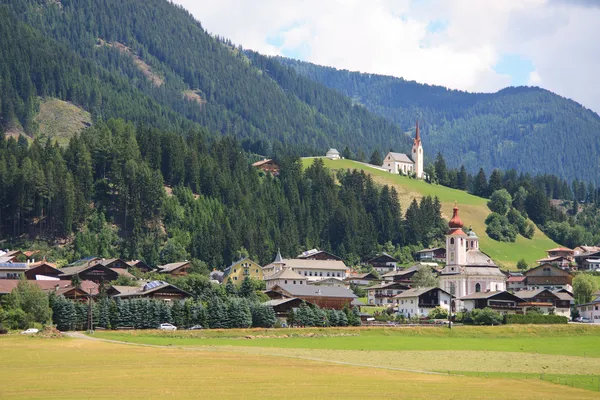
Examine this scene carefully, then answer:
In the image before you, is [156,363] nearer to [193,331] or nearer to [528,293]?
[193,331]

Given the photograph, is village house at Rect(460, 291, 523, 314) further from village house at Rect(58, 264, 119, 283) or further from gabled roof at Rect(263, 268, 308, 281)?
village house at Rect(58, 264, 119, 283)

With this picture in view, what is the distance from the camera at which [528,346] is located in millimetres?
93250

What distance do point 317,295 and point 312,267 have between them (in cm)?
3864

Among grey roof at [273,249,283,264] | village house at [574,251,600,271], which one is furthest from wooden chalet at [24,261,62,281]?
village house at [574,251,600,271]

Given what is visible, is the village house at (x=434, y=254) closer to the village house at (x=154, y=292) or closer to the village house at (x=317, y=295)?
the village house at (x=317, y=295)

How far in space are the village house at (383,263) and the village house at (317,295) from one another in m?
48.0

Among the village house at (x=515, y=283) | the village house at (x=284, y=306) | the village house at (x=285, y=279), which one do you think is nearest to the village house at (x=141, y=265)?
the village house at (x=285, y=279)

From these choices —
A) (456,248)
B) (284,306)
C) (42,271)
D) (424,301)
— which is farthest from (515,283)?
(42,271)

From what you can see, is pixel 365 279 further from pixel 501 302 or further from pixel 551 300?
pixel 551 300

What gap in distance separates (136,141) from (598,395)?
13871 centimetres

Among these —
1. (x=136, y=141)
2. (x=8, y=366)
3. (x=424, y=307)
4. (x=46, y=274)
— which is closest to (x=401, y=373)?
(x=8, y=366)

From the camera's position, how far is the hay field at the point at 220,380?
2062 inches

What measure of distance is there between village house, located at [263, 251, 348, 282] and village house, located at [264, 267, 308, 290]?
987 cm

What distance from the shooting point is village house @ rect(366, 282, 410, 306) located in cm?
14962
